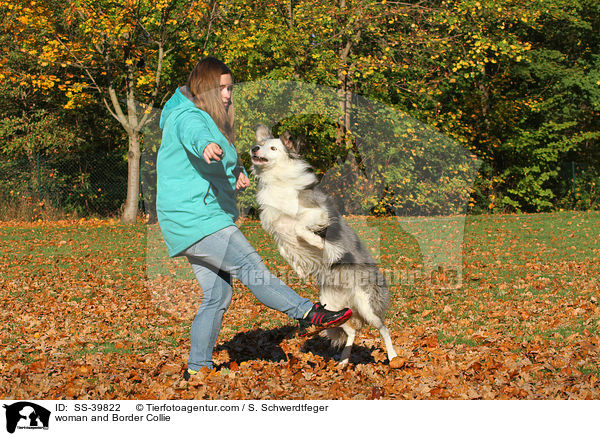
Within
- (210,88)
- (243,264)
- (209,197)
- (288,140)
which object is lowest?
(243,264)

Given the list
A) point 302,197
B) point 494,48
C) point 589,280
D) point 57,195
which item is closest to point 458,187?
point 494,48

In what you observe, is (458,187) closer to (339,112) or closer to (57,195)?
(339,112)

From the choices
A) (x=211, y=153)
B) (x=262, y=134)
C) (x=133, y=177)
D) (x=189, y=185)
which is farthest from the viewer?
(x=133, y=177)

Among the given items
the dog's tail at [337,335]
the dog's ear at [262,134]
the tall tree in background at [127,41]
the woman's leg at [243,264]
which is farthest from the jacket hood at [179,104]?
the tall tree in background at [127,41]

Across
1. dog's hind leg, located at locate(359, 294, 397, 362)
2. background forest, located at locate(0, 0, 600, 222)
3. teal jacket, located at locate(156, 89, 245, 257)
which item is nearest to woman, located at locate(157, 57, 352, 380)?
teal jacket, located at locate(156, 89, 245, 257)

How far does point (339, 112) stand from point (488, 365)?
12845 mm

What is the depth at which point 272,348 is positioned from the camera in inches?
227

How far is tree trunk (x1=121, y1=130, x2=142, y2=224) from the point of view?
56.6 feet

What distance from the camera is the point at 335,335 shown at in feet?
16.9

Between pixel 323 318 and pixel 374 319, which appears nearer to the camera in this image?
pixel 323 318

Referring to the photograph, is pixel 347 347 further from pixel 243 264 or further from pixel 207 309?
pixel 243 264

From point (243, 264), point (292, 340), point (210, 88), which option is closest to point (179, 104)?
Answer: point (210, 88)
